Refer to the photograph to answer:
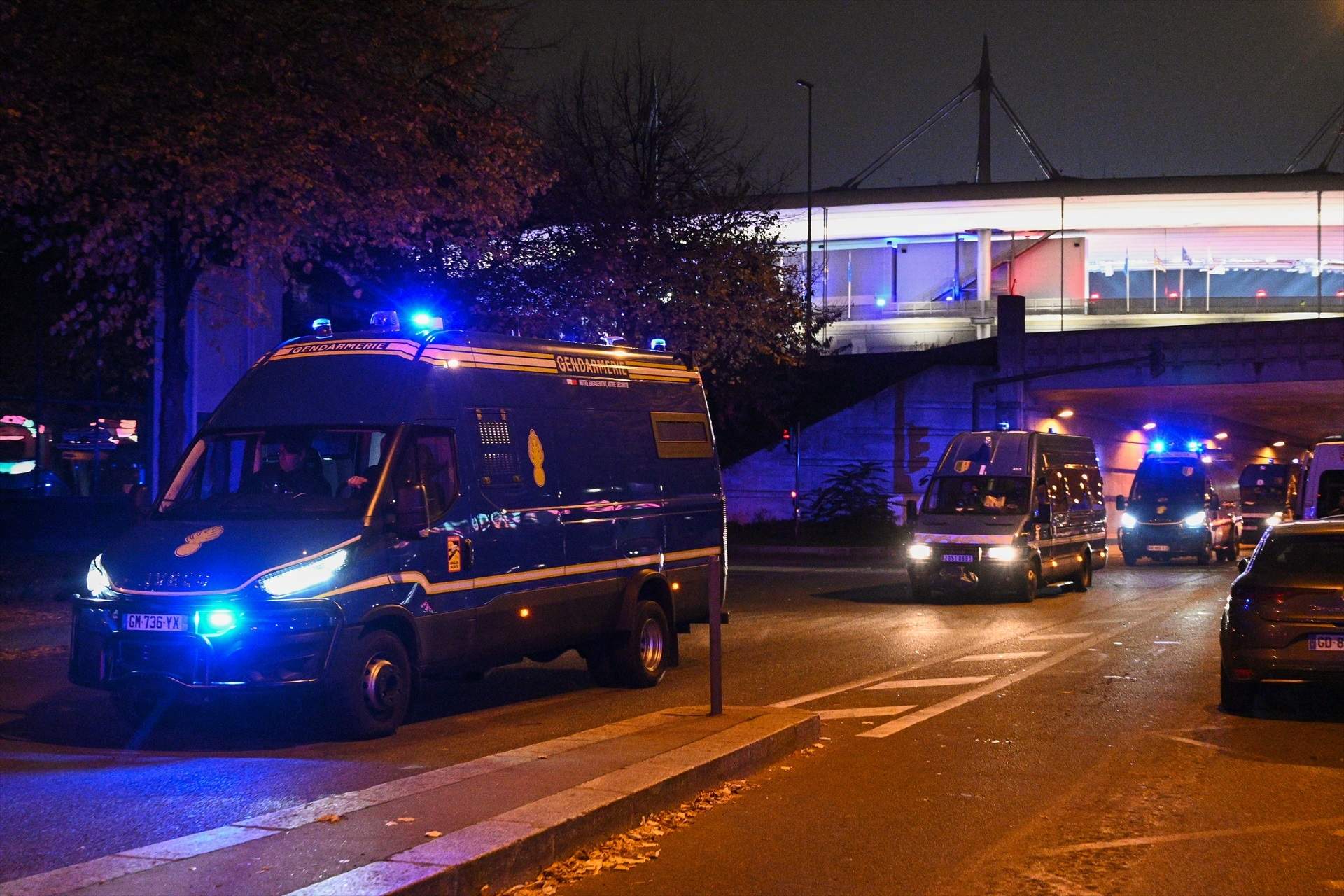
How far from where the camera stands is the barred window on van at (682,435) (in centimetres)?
1277

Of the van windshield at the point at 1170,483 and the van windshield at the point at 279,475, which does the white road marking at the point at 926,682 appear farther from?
the van windshield at the point at 1170,483

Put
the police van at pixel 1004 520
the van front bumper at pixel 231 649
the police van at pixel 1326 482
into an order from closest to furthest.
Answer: the van front bumper at pixel 231 649, the police van at pixel 1326 482, the police van at pixel 1004 520

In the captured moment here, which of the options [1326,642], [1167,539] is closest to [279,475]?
[1326,642]

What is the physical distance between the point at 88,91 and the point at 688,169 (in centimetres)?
1761

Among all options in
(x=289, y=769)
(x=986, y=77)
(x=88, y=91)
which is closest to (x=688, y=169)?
(x=88, y=91)

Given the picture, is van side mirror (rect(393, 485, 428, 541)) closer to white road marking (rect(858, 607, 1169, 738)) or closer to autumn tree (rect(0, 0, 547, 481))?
white road marking (rect(858, 607, 1169, 738))

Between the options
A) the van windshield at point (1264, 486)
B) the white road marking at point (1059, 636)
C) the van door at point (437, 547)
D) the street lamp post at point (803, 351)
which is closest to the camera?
the van door at point (437, 547)

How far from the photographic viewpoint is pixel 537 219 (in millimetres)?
29156

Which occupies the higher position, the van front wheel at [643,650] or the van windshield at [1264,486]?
the van windshield at [1264,486]

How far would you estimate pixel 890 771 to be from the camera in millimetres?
8781

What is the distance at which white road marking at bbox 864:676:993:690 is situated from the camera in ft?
41.3

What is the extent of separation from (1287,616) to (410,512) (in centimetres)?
635

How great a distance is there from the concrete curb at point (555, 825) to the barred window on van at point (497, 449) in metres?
2.64

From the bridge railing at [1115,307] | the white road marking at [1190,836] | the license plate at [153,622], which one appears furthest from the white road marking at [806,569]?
the bridge railing at [1115,307]
